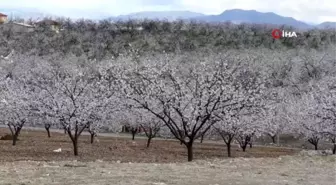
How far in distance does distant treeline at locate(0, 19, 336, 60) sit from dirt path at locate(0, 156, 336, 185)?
68.2m

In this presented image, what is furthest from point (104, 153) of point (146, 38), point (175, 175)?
point (146, 38)

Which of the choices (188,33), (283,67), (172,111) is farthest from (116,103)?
(188,33)

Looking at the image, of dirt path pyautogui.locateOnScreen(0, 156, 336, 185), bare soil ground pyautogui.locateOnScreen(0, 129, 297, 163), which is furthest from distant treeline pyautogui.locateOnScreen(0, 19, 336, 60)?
dirt path pyautogui.locateOnScreen(0, 156, 336, 185)

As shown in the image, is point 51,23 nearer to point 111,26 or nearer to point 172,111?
point 111,26

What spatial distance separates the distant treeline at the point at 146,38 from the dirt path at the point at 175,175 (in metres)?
68.2

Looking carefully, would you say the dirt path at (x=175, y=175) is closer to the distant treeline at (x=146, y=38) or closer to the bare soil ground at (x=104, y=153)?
the bare soil ground at (x=104, y=153)

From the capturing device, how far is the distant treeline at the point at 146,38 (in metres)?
85.1

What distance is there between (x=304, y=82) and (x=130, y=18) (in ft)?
190

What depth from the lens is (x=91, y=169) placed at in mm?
11031

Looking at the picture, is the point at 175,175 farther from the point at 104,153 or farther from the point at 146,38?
the point at 146,38

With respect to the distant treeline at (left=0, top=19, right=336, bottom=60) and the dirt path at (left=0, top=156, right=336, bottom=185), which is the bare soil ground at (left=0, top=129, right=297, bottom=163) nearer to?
the dirt path at (left=0, top=156, right=336, bottom=185)

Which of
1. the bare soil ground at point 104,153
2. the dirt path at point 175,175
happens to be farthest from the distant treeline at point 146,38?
the dirt path at point 175,175

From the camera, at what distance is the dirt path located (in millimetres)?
9328

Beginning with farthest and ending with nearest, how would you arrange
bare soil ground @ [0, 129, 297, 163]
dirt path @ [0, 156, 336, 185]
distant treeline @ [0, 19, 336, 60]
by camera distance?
distant treeline @ [0, 19, 336, 60] → bare soil ground @ [0, 129, 297, 163] → dirt path @ [0, 156, 336, 185]
